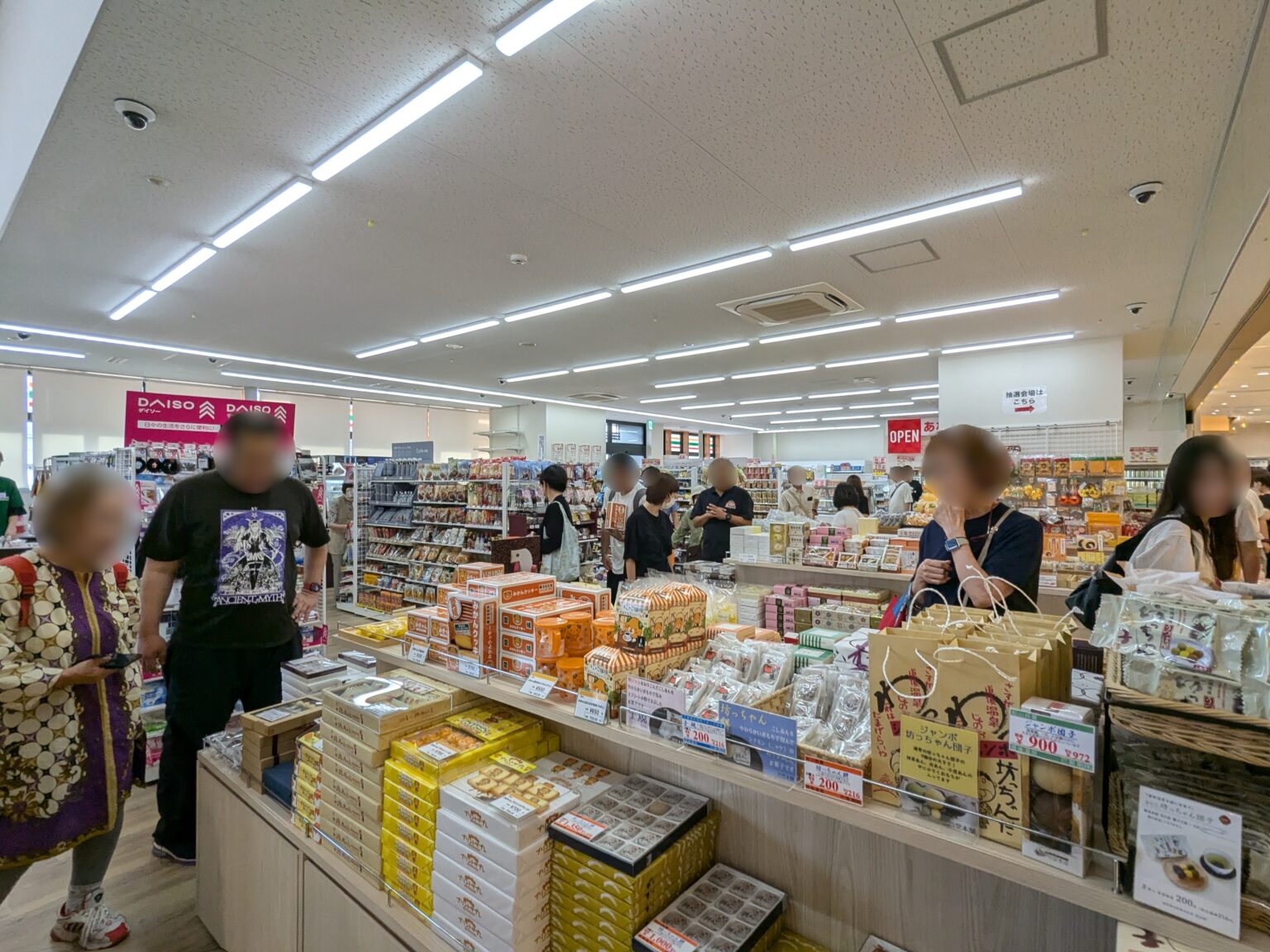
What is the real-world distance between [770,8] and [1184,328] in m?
7.96

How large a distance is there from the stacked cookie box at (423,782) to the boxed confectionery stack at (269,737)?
0.75 m

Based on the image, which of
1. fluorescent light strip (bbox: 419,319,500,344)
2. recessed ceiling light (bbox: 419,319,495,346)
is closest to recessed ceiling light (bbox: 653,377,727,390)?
recessed ceiling light (bbox: 419,319,495,346)

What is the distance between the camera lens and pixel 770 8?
2457 millimetres

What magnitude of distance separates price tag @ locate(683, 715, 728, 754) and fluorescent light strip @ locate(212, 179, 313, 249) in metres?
4.38

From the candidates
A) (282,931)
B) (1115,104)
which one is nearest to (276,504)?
(282,931)

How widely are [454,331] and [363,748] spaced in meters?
7.39

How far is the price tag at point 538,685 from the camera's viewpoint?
1.55 m

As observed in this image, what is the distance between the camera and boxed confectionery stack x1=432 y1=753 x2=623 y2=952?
1335 millimetres

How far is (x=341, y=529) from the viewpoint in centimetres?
862

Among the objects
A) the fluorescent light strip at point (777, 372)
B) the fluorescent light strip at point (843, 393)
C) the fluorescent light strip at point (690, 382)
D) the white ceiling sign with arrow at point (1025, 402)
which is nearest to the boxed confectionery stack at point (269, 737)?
the white ceiling sign with arrow at point (1025, 402)

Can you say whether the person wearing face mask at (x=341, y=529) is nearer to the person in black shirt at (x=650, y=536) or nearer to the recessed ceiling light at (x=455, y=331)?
the recessed ceiling light at (x=455, y=331)

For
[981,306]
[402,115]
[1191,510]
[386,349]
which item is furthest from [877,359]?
[402,115]

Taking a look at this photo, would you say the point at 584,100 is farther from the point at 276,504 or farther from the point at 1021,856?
the point at 1021,856

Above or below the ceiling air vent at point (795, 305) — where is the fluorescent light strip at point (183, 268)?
above
